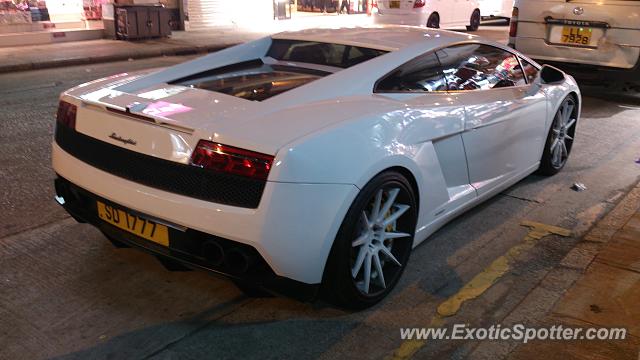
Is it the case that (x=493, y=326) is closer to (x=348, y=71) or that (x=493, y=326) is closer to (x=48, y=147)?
(x=348, y=71)

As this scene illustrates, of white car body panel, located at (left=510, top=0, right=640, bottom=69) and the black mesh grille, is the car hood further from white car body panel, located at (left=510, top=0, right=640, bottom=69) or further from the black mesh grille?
white car body panel, located at (left=510, top=0, right=640, bottom=69)

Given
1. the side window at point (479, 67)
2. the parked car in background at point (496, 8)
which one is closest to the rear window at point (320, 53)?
the side window at point (479, 67)

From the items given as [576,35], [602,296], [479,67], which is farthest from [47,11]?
[602,296]

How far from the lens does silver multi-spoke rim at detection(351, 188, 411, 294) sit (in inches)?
114

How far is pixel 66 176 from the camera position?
3070 millimetres

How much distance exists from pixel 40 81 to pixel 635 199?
9048mm

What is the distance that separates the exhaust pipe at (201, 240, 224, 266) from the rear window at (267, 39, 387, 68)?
1.59 m

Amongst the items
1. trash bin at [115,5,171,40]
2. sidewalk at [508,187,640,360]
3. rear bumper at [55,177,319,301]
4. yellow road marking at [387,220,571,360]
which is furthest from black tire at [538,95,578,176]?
trash bin at [115,5,171,40]

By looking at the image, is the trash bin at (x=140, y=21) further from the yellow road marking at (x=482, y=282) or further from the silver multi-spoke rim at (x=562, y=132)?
the yellow road marking at (x=482, y=282)

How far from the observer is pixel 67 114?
10.2 ft

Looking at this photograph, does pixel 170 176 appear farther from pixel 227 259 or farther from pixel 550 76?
pixel 550 76

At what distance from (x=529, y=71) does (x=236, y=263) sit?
316cm

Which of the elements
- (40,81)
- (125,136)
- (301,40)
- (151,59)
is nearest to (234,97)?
(125,136)

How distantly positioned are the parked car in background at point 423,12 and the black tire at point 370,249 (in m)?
14.0
